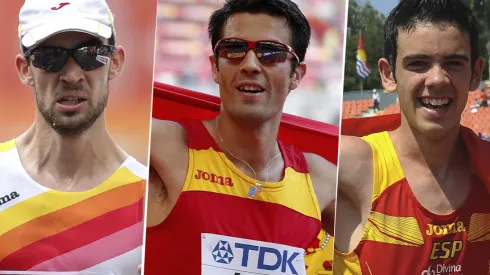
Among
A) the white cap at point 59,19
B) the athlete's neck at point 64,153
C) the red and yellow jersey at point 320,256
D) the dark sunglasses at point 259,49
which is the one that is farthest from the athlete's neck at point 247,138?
the white cap at point 59,19

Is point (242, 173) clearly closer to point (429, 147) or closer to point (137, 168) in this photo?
point (137, 168)

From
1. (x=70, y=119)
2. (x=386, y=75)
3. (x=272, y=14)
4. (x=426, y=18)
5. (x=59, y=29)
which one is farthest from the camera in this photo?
(x=386, y=75)

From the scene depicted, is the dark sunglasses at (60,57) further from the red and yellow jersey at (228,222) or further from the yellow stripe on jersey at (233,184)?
the yellow stripe on jersey at (233,184)

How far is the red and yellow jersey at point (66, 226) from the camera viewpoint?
4895 mm

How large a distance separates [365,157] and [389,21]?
106 centimetres

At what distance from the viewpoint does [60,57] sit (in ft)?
16.2

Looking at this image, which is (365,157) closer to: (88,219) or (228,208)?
(228,208)

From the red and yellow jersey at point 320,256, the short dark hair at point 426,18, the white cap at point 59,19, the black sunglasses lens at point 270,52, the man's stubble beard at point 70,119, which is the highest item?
the short dark hair at point 426,18

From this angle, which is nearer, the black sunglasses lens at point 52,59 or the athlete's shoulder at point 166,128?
the black sunglasses lens at point 52,59

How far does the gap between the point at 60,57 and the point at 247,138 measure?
147cm

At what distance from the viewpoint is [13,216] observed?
16.1 ft

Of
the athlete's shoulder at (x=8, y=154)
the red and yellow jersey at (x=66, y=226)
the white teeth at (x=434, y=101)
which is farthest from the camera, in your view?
the white teeth at (x=434, y=101)

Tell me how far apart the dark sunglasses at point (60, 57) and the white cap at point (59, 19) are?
0.27 ft

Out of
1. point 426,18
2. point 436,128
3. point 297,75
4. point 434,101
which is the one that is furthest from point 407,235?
point 426,18
